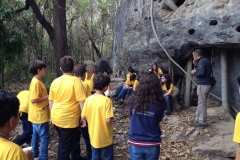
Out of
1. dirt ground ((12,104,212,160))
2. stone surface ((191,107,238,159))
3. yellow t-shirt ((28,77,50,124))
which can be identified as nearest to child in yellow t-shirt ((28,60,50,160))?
yellow t-shirt ((28,77,50,124))

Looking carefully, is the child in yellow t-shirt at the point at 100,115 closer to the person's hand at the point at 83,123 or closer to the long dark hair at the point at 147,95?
the person's hand at the point at 83,123

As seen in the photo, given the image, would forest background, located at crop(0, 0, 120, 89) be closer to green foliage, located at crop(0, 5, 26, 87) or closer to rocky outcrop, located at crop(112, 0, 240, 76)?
green foliage, located at crop(0, 5, 26, 87)

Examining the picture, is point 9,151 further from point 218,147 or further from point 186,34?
point 186,34

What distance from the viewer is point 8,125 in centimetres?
152

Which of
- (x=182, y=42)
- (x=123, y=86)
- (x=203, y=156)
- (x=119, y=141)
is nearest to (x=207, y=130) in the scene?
(x=203, y=156)

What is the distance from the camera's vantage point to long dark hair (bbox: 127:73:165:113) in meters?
2.55

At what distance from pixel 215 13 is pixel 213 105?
278 cm

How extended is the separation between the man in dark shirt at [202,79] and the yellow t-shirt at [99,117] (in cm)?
288

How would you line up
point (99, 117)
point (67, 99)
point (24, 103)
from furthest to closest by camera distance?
point (24, 103) → point (67, 99) → point (99, 117)

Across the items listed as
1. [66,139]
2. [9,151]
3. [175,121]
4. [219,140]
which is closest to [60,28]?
[175,121]

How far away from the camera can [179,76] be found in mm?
8102

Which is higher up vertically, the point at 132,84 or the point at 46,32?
the point at 46,32

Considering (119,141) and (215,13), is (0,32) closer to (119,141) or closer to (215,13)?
(119,141)

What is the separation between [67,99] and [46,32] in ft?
42.7
